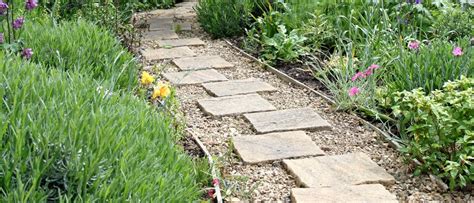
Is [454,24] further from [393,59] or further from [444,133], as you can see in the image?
[444,133]

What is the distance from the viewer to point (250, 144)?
3.20 metres

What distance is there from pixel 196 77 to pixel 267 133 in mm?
1453

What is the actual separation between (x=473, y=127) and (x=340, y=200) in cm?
72

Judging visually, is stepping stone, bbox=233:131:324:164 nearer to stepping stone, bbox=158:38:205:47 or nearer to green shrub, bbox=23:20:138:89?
green shrub, bbox=23:20:138:89

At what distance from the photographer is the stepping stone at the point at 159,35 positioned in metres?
6.34

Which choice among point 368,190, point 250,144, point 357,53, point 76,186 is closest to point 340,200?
point 368,190

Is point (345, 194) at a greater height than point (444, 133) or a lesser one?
lesser

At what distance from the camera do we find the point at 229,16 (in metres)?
6.32

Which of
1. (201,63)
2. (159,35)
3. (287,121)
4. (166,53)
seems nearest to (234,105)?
(287,121)

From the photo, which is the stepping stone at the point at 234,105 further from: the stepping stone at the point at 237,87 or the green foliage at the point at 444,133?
the green foliage at the point at 444,133

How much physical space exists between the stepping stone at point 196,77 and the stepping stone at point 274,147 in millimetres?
1331

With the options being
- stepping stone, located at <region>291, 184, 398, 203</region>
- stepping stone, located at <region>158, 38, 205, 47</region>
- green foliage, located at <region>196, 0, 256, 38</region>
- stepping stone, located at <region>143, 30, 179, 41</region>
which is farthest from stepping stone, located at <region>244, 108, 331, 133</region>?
stepping stone, located at <region>143, 30, 179, 41</region>

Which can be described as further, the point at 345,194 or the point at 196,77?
the point at 196,77

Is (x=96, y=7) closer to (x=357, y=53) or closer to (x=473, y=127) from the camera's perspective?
(x=357, y=53)
